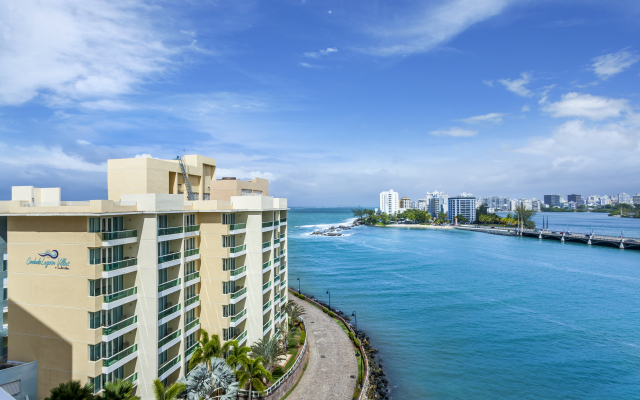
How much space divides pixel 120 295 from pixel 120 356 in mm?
3845

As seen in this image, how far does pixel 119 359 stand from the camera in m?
21.2

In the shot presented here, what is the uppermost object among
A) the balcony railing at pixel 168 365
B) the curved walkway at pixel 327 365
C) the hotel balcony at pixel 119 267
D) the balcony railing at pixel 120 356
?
the hotel balcony at pixel 119 267

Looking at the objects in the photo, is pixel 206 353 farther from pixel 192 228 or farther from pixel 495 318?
pixel 495 318

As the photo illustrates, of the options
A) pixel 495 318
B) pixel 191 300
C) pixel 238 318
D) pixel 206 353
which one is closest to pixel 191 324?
pixel 191 300

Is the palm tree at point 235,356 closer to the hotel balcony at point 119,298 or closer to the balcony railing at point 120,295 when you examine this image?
the hotel balcony at point 119,298

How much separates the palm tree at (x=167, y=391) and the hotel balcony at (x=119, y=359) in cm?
253

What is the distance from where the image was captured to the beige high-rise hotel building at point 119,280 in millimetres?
20188

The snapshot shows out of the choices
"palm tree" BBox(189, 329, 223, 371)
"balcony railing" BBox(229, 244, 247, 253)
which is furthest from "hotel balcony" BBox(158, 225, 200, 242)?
"palm tree" BBox(189, 329, 223, 371)

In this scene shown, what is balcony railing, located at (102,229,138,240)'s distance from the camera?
2059 cm

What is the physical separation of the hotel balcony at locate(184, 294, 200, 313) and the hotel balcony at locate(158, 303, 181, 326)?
135 centimetres

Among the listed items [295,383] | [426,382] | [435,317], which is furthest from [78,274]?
[435,317]

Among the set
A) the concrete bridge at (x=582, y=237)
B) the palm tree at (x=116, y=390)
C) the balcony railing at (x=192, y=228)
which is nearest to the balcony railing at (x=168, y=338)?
the palm tree at (x=116, y=390)

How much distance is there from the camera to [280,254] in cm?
3891

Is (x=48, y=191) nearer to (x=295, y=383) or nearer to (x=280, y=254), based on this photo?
(x=280, y=254)
